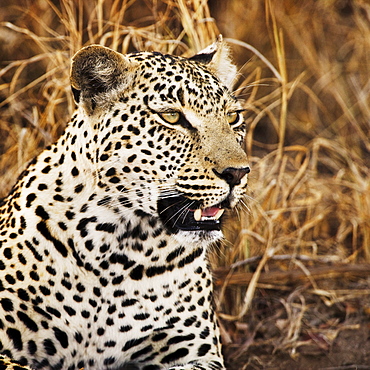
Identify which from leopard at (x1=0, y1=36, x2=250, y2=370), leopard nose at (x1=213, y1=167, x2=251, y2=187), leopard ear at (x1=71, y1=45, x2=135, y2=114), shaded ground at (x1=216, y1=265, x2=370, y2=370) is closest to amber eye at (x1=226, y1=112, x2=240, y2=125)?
leopard at (x1=0, y1=36, x2=250, y2=370)

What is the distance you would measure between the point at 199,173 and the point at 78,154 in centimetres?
58

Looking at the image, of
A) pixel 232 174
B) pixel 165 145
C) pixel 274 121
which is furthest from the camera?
pixel 274 121

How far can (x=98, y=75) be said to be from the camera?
3445 millimetres

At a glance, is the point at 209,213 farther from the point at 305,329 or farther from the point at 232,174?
the point at 305,329

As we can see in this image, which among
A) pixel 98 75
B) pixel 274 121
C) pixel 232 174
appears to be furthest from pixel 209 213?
pixel 274 121

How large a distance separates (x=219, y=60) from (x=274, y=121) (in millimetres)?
1863

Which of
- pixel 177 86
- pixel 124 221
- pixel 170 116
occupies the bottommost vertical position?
pixel 124 221

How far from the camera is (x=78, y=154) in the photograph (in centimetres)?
351

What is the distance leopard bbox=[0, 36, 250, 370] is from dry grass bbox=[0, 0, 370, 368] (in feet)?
→ 1.34

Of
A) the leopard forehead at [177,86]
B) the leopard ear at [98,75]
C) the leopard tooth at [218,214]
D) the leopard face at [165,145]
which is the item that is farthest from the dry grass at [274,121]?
the leopard ear at [98,75]

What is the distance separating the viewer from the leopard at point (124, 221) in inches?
135

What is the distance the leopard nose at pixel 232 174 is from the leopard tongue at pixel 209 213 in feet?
0.66

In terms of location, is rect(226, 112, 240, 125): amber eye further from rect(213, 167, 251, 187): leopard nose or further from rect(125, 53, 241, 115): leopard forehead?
rect(213, 167, 251, 187): leopard nose

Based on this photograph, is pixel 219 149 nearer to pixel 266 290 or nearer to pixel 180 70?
pixel 180 70
